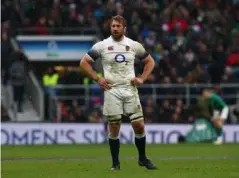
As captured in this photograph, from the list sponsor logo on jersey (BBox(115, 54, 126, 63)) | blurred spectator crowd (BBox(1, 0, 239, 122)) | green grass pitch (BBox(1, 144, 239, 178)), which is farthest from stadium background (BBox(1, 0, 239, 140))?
sponsor logo on jersey (BBox(115, 54, 126, 63))

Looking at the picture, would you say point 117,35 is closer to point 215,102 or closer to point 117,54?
point 117,54

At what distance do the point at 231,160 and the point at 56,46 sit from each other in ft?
57.1

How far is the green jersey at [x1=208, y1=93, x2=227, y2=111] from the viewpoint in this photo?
28.9 meters

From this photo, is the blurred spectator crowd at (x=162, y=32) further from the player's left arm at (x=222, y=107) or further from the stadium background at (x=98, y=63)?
the player's left arm at (x=222, y=107)

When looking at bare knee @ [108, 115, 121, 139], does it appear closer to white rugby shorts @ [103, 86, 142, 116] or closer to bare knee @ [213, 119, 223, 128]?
white rugby shorts @ [103, 86, 142, 116]

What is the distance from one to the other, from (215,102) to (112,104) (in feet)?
45.3

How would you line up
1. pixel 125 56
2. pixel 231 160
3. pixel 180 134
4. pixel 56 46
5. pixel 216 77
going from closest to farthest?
pixel 125 56, pixel 231 160, pixel 180 134, pixel 216 77, pixel 56 46

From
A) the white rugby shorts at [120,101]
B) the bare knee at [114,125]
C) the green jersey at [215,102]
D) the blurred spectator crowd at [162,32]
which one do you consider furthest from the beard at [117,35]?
the blurred spectator crowd at [162,32]

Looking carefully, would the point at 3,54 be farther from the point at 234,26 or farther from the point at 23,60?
the point at 234,26

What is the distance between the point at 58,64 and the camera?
1410 inches

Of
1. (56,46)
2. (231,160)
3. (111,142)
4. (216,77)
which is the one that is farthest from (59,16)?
(111,142)

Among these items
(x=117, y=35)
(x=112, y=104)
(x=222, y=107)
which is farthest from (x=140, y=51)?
(x=222, y=107)

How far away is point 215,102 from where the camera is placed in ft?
95.3

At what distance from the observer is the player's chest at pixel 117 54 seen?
1558 cm
